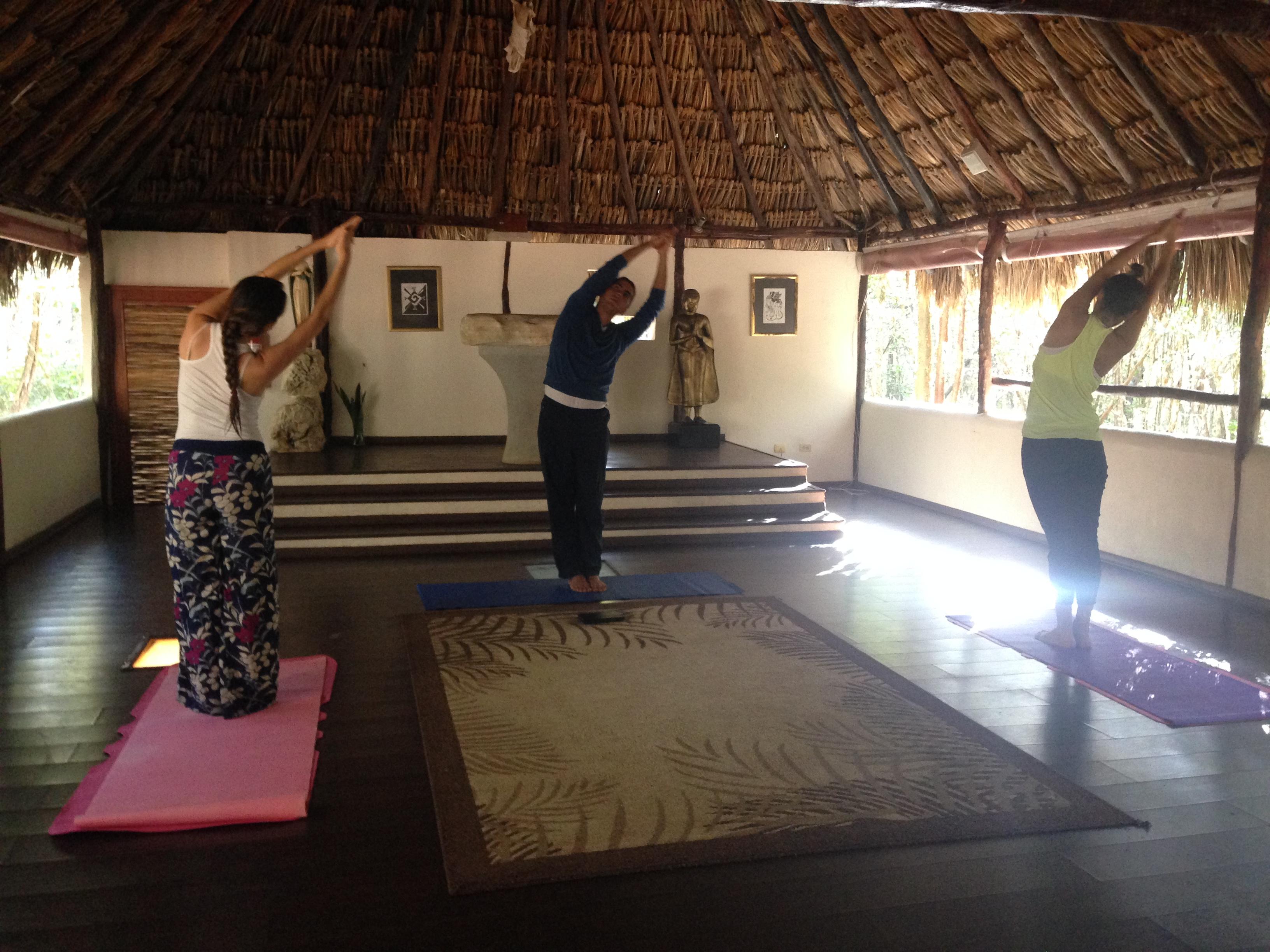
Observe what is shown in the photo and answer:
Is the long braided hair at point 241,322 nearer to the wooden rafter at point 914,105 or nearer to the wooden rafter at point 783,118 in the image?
the wooden rafter at point 914,105

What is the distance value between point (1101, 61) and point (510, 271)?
4.62 meters

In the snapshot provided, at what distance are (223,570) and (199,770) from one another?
617mm

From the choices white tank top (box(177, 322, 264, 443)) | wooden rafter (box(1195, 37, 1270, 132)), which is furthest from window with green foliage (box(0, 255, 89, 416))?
wooden rafter (box(1195, 37, 1270, 132))

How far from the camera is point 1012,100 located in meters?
6.30

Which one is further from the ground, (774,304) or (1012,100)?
(1012,100)

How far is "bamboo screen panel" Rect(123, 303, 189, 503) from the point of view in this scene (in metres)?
7.71

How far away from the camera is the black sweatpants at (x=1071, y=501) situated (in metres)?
3.95

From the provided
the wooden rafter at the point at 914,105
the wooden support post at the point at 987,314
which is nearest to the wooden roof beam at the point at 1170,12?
the wooden rafter at the point at 914,105

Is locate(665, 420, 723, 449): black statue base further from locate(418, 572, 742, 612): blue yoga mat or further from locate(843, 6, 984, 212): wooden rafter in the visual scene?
locate(418, 572, 742, 612): blue yoga mat

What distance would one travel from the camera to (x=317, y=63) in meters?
7.37

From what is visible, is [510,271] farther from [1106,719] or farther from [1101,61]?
[1106,719]

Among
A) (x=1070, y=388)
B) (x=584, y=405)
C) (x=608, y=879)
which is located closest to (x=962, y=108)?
(x=1070, y=388)

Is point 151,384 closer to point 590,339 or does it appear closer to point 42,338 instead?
point 42,338

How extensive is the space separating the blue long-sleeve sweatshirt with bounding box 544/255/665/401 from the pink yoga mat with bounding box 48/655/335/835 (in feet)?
5.89
